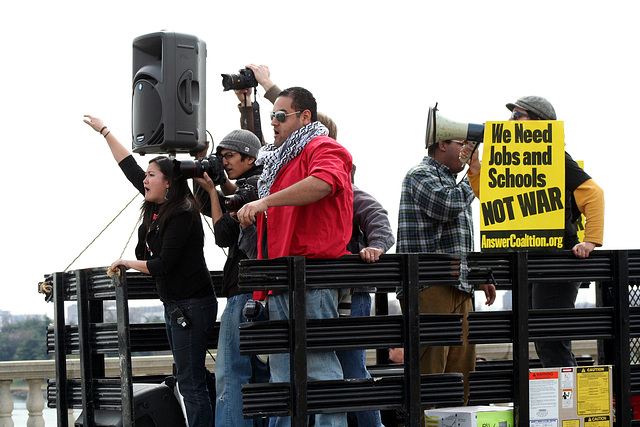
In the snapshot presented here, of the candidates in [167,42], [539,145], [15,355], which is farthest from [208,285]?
[15,355]

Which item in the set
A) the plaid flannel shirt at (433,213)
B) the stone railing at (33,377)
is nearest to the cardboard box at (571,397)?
the plaid flannel shirt at (433,213)

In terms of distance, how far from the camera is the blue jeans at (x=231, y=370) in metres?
4.19

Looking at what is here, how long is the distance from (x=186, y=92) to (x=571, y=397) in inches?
113

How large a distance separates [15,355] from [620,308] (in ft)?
17.1

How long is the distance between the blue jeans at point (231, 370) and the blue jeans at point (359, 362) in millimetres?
550

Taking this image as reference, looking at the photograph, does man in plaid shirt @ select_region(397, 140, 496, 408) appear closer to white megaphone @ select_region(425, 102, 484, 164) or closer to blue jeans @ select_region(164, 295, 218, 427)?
white megaphone @ select_region(425, 102, 484, 164)

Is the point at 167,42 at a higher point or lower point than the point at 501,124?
higher

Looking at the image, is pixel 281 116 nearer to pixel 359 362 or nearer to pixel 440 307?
pixel 359 362

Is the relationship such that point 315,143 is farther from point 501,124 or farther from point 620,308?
point 620,308

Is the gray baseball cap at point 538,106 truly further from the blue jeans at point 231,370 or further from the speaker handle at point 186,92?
the speaker handle at point 186,92

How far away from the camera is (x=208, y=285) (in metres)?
4.46

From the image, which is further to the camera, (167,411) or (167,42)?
(167,42)

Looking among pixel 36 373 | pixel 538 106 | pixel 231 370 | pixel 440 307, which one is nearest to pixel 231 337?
pixel 231 370

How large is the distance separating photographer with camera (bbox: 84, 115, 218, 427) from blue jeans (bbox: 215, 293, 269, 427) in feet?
0.52
